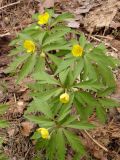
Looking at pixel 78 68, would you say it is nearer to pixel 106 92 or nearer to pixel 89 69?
pixel 89 69

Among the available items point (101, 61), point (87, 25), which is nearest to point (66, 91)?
point (101, 61)

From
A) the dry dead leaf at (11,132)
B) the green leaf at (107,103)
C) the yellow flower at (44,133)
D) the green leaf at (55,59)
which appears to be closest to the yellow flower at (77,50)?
the green leaf at (55,59)

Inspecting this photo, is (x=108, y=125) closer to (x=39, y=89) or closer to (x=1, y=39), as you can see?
(x=39, y=89)

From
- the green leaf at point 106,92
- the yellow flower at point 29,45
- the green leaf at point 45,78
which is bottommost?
the green leaf at point 106,92

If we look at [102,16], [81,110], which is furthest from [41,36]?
[102,16]

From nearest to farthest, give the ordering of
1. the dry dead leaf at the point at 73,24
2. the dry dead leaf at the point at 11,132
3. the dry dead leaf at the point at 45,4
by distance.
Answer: the dry dead leaf at the point at 11,132 → the dry dead leaf at the point at 73,24 → the dry dead leaf at the point at 45,4

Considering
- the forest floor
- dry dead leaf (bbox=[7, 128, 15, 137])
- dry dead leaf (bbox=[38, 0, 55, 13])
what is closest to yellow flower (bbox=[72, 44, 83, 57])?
the forest floor

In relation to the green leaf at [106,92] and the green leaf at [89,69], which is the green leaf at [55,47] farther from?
the green leaf at [106,92]

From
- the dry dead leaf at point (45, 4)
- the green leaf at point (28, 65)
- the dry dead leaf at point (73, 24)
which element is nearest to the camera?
the green leaf at point (28, 65)

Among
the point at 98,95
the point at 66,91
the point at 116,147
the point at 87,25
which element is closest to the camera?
the point at 66,91
